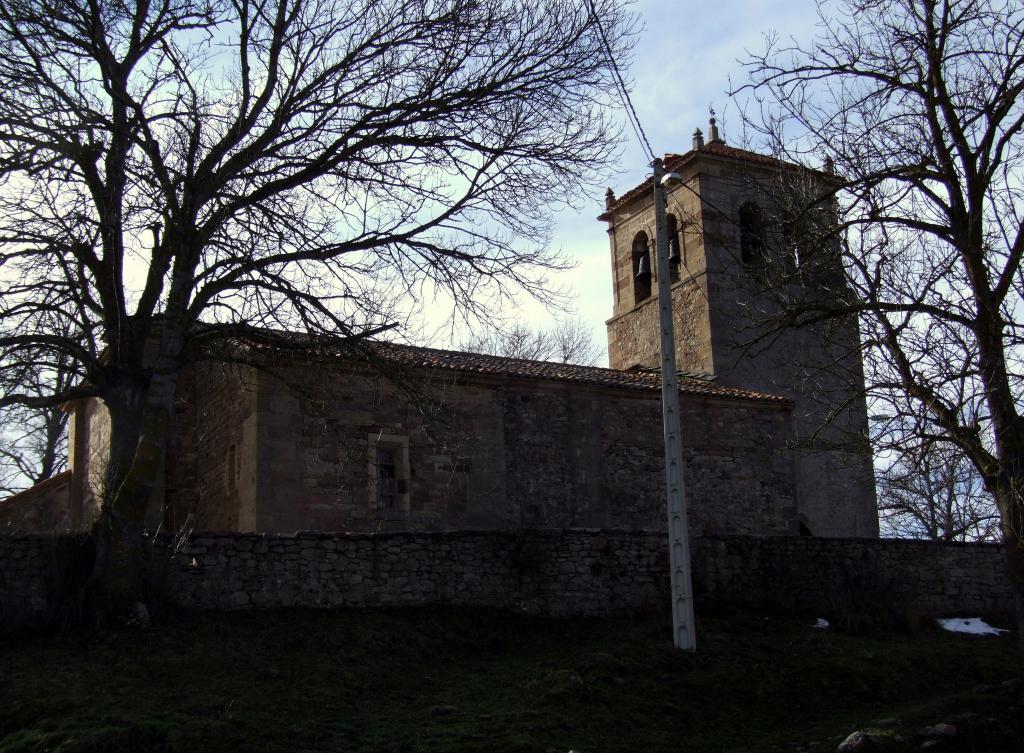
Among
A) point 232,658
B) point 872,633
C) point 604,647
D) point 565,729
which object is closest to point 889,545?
point 872,633

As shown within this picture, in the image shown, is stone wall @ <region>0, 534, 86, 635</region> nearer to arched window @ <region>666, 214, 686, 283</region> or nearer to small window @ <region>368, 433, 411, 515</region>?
small window @ <region>368, 433, 411, 515</region>

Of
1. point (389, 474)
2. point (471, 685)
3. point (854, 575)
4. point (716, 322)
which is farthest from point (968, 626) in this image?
point (716, 322)

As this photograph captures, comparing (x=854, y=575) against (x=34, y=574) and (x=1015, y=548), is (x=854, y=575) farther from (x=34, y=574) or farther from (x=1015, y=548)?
(x=34, y=574)

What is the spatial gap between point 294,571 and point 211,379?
635 centimetres

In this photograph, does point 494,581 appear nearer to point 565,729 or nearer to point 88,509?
point 565,729

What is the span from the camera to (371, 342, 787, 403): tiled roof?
18.7 meters

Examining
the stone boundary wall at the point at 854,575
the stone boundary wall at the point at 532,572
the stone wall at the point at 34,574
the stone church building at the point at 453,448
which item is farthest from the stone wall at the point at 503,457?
the stone wall at the point at 34,574

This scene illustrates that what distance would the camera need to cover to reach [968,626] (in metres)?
16.7

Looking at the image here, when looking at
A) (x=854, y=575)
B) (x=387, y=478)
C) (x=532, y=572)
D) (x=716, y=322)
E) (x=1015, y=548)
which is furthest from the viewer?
(x=716, y=322)

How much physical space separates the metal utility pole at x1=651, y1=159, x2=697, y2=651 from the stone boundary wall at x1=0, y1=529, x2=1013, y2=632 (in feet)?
7.62

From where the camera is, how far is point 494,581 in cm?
1452

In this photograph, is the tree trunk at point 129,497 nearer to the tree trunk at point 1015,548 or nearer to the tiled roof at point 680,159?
the tree trunk at point 1015,548

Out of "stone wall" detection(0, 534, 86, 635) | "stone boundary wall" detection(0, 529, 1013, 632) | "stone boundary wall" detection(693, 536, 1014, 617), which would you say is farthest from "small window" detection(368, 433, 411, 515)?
"stone wall" detection(0, 534, 86, 635)

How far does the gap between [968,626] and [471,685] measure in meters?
9.03
